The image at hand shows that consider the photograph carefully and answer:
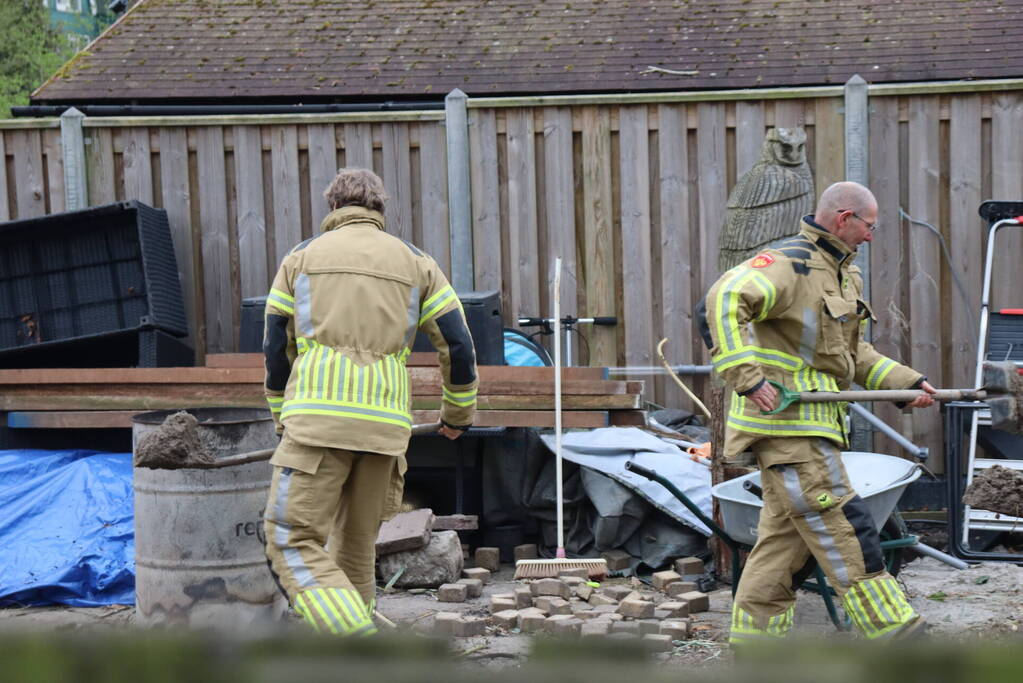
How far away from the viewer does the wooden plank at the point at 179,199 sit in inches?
304

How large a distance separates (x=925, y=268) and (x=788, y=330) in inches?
125

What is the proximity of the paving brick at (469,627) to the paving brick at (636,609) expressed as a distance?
0.62 meters

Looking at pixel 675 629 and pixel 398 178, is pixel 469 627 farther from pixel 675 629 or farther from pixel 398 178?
pixel 398 178

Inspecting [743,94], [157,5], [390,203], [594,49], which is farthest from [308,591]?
[157,5]

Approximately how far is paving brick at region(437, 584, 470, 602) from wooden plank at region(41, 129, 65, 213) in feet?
11.9

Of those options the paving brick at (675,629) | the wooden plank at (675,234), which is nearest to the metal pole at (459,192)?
the wooden plank at (675,234)

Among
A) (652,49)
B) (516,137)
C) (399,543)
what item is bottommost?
(399,543)

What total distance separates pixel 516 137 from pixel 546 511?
237 cm

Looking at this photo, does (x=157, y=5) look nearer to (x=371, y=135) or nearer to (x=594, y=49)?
(x=594, y=49)

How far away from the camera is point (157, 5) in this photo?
44.5ft

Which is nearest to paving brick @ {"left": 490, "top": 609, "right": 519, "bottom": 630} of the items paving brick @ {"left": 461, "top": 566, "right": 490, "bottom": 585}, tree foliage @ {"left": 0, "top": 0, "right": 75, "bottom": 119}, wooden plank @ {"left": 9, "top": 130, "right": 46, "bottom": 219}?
paving brick @ {"left": 461, "top": 566, "right": 490, "bottom": 585}

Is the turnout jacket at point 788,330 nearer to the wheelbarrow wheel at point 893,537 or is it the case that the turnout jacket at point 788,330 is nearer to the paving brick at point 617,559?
the wheelbarrow wheel at point 893,537

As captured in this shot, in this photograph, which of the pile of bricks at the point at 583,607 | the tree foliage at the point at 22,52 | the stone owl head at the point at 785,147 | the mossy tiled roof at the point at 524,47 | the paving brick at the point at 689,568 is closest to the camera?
the pile of bricks at the point at 583,607

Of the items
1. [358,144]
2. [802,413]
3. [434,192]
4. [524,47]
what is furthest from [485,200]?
[524,47]
